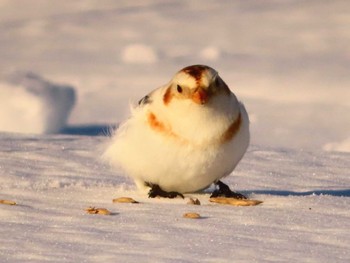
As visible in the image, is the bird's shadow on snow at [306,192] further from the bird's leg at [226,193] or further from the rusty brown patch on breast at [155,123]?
the rusty brown patch on breast at [155,123]

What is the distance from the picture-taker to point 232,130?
6.18 metres

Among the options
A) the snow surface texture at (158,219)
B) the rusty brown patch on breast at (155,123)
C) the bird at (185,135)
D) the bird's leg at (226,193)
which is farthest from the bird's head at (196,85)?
the bird's leg at (226,193)

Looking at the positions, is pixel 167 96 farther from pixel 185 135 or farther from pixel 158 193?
pixel 158 193

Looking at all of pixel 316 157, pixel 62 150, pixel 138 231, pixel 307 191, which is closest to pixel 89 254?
pixel 138 231

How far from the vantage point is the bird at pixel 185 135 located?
19.6 feet

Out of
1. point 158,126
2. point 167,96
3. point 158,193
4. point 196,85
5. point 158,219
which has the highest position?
point 196,85

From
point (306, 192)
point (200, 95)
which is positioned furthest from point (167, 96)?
point (306, 192)

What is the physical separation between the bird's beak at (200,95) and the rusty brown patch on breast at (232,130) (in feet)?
1.09

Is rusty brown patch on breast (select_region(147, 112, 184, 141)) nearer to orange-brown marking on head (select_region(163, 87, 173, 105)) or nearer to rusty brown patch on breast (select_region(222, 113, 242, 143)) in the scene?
orange-brown marking on head (select_region(163, 87, 173, 105))

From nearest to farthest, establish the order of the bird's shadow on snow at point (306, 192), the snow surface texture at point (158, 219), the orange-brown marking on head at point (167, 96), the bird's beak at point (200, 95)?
the snow surface texture at point (158, 219) → the bird's beak at point (200, 95) → the orange-brown marking on head at point (167, 96) → the bird's shadow on snow at point (306, 192)

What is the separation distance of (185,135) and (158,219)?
757mm

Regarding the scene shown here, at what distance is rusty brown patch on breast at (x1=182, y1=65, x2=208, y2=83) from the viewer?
5934 mm

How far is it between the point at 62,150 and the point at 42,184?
6.42 feet

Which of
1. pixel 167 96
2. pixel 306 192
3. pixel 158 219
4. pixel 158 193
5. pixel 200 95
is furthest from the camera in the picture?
pixel 306 192
